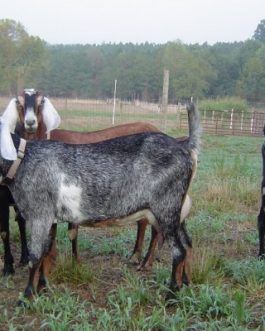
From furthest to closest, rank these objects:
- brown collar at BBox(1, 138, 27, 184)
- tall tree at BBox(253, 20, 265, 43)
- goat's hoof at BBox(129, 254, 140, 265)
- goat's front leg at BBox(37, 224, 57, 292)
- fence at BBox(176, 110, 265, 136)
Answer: tall tree at BBox(253, 20, 265, 43), fence at BBox(176, 110, 265, 136), goat's hoof at BBox(129, 254, 140, 265), goat's front leg at BBox(37, 224, 57, 292), brown collar at BBox(1, 138, 27, 184)

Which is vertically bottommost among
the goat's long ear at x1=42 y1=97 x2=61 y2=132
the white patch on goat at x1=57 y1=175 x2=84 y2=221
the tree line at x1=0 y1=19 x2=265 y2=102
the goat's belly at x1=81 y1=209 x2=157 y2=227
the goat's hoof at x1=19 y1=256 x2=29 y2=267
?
the goat's hoof at x1=19 y1=256 x2=29 y2=267

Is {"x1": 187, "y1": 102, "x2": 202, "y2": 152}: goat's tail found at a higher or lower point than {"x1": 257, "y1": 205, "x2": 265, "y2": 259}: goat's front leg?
higher

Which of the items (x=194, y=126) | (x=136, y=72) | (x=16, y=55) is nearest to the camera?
(x=194, y=126)

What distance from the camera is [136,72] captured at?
262ft

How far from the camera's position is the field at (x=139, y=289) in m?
3.94

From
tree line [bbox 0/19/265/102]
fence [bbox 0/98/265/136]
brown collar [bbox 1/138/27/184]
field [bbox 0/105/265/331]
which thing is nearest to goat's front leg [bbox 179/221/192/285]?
field [bbox 0/105/265/331]

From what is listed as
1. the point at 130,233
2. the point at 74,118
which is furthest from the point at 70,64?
the point at 130,233

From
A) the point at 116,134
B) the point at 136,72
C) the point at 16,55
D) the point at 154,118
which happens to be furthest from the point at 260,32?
the point at 116,134

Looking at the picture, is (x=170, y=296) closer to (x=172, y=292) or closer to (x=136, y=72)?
(x=172, y=292)

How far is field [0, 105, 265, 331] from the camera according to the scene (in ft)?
12.9

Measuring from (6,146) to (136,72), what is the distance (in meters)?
76.9

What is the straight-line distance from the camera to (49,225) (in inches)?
175

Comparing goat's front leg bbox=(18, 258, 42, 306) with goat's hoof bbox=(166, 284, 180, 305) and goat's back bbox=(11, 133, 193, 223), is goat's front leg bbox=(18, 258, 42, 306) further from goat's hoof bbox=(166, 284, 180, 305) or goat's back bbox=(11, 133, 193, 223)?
goat's hoof bbox=(166, 284, 180, 305)

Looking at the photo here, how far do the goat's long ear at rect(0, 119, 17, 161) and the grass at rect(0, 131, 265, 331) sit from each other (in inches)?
47.3
